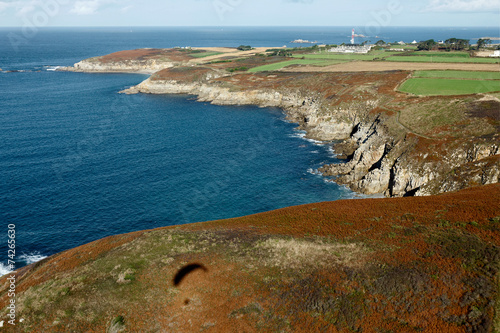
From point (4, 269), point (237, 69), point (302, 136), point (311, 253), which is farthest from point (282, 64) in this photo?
point (311, 253)

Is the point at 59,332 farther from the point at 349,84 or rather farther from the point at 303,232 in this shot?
the point at 349,84

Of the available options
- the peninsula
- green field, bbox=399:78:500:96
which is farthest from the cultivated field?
the peninsula

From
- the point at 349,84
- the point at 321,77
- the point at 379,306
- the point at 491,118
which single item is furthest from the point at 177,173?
the point at 321,77

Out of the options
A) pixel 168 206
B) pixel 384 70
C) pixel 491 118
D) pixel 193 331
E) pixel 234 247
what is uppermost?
pixel 384 70

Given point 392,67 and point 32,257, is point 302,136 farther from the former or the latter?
point 392,67

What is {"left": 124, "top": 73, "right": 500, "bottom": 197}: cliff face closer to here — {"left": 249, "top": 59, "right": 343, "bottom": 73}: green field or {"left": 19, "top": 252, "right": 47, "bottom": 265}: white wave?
{"left": 19, "top": 252, "right": 47, "bottom": 265}: white wave

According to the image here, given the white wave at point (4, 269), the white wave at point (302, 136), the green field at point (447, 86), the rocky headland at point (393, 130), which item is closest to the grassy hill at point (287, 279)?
the white wave at point (4, 269)
